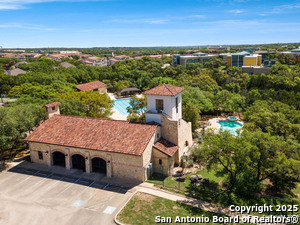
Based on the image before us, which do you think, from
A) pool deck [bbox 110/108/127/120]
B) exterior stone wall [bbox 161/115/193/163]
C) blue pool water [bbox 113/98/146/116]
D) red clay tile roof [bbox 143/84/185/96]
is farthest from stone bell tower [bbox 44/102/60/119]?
blue pool water [bbox 113/98/146/116]

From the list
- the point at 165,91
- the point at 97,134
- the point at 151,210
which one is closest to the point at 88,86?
the point at 97,134

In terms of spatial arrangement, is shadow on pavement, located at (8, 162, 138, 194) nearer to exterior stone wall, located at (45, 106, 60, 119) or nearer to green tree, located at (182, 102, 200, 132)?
exterior stone wall, located at (45, 106, 60, 119)

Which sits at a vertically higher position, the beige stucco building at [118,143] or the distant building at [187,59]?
the distant building at [187,59]

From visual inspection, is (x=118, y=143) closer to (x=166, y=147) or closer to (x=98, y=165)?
(x=98, y=165)

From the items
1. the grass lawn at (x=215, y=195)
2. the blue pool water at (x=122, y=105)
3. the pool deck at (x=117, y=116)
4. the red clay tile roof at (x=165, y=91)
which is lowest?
the grass lawn at (x=215, y=195)

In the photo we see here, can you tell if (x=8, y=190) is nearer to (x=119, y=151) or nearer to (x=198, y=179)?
(x=119, y=151)

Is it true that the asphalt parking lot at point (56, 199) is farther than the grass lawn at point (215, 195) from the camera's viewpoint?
No

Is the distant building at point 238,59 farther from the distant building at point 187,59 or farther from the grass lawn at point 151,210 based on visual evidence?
the grass lawn at point 151,210

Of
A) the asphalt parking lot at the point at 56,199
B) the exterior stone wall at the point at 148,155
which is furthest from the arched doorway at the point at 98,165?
the exterior stone wall at the point at 148,155

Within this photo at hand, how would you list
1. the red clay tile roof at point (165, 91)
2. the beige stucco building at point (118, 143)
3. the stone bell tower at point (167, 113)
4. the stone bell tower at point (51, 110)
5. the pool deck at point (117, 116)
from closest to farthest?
the beige stucco building at point (118, 143) → the stone bell tower at point (167, 113) → the red clay tile roof at point (165, 91) → the stone bell tower at point (51, 110) → the pool deck at point (117, 116)
